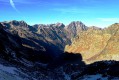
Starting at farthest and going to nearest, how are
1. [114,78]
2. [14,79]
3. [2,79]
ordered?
1. [114,78]
2. [14,79]
3. [2,79]

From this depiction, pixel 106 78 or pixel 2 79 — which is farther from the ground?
pixel 106 78

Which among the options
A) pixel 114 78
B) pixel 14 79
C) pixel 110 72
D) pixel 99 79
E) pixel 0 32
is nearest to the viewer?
pixel 14 79

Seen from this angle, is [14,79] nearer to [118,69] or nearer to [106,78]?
[106,78]

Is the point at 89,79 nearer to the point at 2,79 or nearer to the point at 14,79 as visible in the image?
the point at 14,79

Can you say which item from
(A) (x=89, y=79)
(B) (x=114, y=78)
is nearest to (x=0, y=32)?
(A) (x=89, y=79)

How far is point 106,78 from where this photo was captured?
62844 millimetres

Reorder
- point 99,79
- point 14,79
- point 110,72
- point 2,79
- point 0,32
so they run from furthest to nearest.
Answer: point 0,32, point 110,72, point 99,79, point 14,79, point 2,79

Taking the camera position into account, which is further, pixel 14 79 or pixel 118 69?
pixel 118 69

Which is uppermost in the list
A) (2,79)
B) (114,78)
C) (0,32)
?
(0,32)

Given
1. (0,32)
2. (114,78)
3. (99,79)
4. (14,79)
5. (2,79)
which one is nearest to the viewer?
(2,79)

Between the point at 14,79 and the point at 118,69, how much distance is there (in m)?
30.3

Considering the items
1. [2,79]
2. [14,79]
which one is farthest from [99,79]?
[2,79]

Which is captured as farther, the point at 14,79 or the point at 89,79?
the point at 89,79

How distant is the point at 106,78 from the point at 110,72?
6631 millimetres
